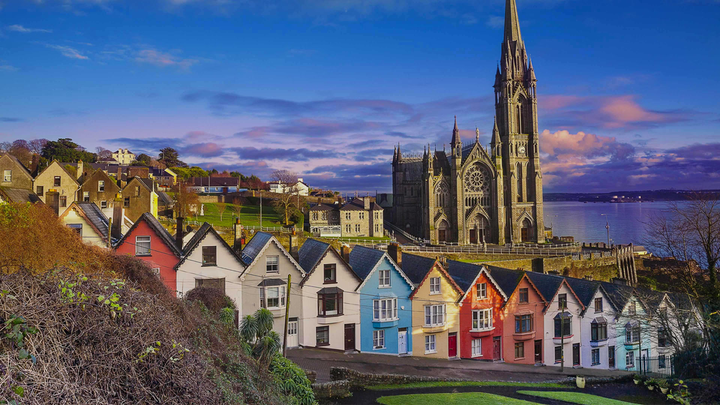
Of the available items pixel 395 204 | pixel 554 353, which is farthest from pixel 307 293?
pixel 395 204

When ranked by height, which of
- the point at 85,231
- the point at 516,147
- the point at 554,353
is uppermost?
the point at 516,147

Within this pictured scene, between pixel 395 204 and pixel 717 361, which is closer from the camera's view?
pixel 717 361

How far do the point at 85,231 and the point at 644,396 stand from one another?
34.9m

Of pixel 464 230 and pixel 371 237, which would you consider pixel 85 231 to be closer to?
pixel 371 237

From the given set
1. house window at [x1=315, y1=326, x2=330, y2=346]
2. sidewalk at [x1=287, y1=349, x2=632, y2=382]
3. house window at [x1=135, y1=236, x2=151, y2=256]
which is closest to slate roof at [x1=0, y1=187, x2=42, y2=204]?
house window at [x1=135, y1=236, x2=151, y2=256]

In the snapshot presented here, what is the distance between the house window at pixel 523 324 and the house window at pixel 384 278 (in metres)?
10.2

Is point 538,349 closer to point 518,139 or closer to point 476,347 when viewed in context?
point 476,347

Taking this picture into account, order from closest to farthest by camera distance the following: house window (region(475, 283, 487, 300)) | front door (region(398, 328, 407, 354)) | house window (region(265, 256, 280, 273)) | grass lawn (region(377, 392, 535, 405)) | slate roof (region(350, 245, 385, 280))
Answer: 1. grass lawn (region(377, 392, 535, 405))
2. house window (region(265, 256, 280, 273))
3. front door (region(398, 328, 407, 354))
4. slate roof (region(350, 245, 385, 280))
5. house window (region(475, 283, 487, 300))

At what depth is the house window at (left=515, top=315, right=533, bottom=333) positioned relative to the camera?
106 feet

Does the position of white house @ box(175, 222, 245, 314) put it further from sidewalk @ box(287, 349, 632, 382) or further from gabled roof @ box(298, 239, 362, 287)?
sidewalk @ box(287, 349, 632, 382)

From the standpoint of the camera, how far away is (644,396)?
23578 millimetres

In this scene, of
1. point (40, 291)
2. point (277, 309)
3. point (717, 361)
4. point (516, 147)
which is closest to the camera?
point (40, 291)

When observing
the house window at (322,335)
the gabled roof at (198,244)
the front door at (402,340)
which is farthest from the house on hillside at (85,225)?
the front door at (402,340)

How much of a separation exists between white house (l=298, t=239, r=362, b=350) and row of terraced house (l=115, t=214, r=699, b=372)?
6 cm
